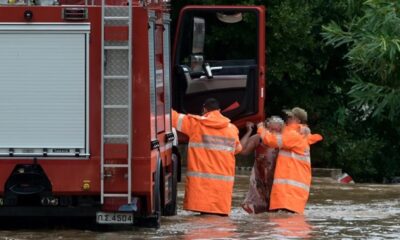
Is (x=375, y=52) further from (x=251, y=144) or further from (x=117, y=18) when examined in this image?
(x=117, y=18)

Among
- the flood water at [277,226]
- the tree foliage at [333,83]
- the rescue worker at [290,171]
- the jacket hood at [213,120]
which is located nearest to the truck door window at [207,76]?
the flood water at [277,226]

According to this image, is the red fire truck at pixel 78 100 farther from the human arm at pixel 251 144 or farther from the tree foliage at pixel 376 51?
the tree foliage at pixel 376 51

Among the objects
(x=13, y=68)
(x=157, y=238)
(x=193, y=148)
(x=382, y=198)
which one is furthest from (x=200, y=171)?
(x=382, y=198)

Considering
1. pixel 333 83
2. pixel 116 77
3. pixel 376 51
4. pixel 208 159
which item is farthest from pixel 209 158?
pixel 333 83

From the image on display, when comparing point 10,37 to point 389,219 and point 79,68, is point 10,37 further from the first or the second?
point 389,219

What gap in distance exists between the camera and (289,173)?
15.1m

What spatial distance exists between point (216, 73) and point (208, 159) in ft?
13.4

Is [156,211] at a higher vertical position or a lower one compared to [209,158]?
lower

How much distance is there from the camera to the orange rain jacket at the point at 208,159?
14.3 meters

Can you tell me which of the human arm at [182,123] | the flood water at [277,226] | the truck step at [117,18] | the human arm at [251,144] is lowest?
the flood water at [277,226]

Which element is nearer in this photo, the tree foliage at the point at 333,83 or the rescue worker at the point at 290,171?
the rescue worker at the point at 290,171

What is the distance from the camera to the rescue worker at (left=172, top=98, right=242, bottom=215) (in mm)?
14320

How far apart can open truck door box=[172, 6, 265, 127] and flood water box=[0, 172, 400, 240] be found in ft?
4.93

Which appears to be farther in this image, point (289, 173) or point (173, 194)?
point (289, 173)
